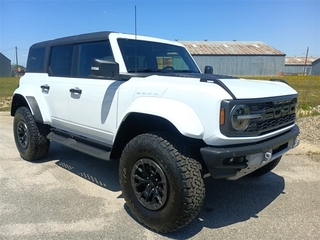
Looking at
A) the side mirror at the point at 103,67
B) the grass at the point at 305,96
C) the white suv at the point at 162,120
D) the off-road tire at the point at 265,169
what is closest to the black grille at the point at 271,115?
the white suv at the point at 162,120

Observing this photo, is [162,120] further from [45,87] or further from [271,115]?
[45,87]

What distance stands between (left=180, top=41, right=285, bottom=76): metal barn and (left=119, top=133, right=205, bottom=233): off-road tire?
149 ft

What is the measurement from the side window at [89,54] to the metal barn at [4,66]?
66564 millimetres

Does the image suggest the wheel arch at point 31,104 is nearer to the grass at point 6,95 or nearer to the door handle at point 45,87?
the door handle at point 45,87

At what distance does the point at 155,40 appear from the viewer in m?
4.13

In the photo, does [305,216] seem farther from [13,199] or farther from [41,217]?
[13,199]

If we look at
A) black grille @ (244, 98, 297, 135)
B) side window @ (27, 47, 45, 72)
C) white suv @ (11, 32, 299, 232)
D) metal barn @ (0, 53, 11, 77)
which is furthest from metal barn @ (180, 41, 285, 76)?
black grille @ (244, 98, 297, 135)

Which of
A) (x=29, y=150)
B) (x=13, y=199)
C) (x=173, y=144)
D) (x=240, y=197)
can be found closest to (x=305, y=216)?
(x=240, y=197)

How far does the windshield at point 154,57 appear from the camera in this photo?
3.56 metres

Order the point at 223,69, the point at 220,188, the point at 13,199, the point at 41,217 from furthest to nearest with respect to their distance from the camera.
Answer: the point at 223,69 → the point at 220,188 → the point at 13,199 → the point at 41,217

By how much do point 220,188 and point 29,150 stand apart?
125 inches

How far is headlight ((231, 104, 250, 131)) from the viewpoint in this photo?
2445mm

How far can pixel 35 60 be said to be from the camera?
5043mm

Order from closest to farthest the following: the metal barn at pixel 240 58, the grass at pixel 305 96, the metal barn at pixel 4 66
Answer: the grass at pixel 305 96 < the metal barn at pixel 240 58 < the metal barn at pixel 4 66
